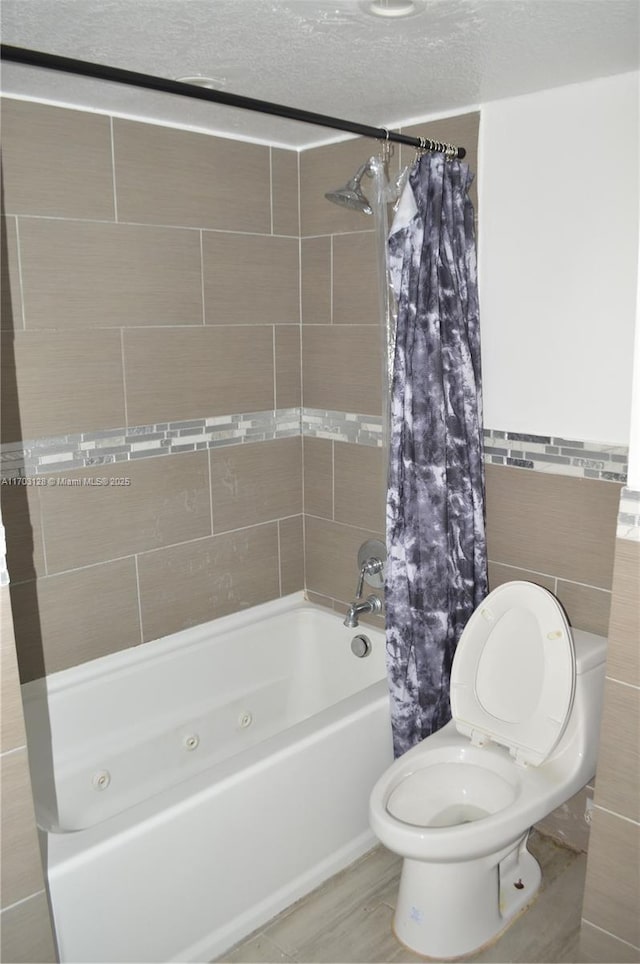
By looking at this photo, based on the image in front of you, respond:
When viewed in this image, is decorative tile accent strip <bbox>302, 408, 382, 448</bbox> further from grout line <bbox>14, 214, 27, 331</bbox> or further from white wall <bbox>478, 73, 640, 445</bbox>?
grout line <bbox>14, 214, 27, 331</bbox>

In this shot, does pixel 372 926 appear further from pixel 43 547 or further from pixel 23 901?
pixel 43 547

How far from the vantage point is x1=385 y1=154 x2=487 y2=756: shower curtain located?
2299 millimetres

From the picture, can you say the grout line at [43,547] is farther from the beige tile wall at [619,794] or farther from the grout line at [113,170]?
the beige tile wall at [619,794]

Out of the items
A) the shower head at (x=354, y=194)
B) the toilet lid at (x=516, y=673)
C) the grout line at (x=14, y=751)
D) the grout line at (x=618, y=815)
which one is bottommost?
the grout line at (x=618, y=815)

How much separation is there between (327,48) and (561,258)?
907mm

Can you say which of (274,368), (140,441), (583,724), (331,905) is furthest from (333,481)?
(331,905)

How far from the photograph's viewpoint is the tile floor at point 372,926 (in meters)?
2.14

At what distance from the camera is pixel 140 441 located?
2715 millimetres

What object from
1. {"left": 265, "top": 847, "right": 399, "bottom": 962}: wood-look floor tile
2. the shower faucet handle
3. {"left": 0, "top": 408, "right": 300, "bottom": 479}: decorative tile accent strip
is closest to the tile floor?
{"left": 265, "top": 847, "right": 399, "bottom": 962}: wood-look floor tile

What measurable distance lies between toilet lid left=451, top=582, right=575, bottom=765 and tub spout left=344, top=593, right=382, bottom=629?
50 cm

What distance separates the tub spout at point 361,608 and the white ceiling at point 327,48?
5.47 ft

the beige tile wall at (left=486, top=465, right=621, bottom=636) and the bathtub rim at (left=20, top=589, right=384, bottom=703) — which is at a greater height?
the beige tile wall at (left=486, top=465, right=621, bottom=636)

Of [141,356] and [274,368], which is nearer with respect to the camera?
[141,356]

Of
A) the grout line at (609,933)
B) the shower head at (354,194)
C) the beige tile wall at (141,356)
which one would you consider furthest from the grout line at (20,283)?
the grout line at (609,933)
